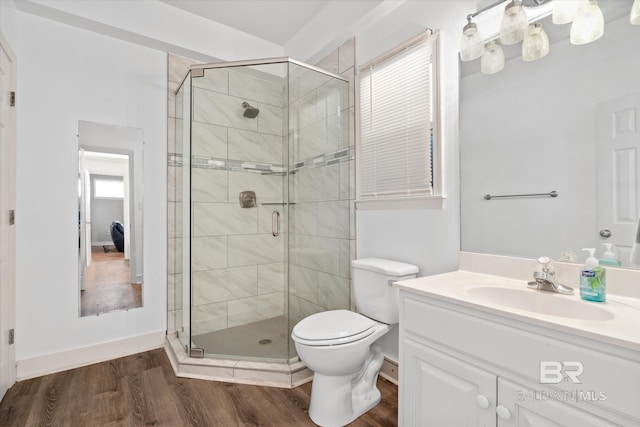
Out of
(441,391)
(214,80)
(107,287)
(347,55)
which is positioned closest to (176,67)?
(214,80)

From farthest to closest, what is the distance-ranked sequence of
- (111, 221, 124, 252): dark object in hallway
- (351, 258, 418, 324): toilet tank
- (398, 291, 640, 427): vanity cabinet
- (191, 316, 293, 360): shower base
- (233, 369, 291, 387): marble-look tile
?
(111, 221, 124, 252): dark object in hallway < (191, 316, 293, 360): shower base < (233, 369, 291, 387): marble-look tile < (351, 258, 418, 324): toilet tank < (398, 291, 640, 427): vanity cabinet

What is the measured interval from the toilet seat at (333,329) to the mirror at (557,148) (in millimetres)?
699

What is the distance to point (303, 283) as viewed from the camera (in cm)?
230

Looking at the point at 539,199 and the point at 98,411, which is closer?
the point at 539,199

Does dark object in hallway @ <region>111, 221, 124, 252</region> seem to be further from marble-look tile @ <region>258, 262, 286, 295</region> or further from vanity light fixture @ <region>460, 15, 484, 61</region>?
vanity light fixture @ <region>460, 15, 484, 61</region>

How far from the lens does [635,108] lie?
1.09m

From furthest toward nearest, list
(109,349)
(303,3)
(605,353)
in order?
(303,3), (109,349), (605,353)

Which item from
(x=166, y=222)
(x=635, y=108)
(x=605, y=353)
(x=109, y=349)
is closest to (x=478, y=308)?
(x=605, y=353)

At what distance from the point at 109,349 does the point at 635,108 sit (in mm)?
3316

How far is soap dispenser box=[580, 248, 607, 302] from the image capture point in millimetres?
1068

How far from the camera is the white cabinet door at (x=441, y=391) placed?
103 cm

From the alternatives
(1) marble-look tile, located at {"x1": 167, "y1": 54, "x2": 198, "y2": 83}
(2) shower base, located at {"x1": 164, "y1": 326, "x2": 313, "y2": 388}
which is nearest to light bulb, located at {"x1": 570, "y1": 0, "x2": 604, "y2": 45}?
(2) shower base, located at {"x1": 164, "y1": 326, "x2": 313, "y2": 388}

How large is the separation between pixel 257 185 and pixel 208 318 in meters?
1.19

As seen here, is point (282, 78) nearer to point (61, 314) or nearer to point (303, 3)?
point (303, 3)
